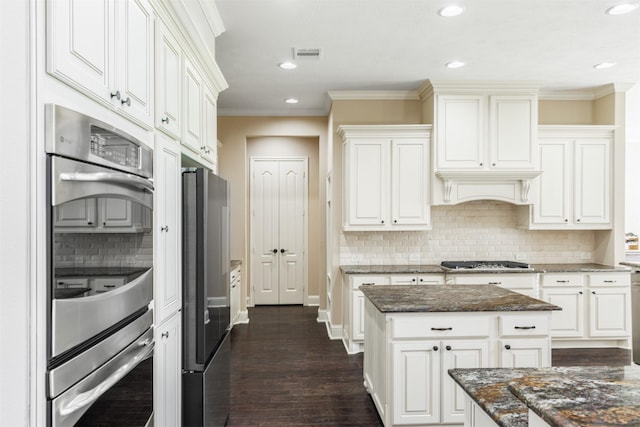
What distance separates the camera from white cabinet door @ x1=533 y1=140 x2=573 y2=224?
4.68 meters

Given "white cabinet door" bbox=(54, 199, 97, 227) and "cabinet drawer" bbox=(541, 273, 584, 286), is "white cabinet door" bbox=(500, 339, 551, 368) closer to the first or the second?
"cabinet drawer" bbox=(541, 273, 584, 286)

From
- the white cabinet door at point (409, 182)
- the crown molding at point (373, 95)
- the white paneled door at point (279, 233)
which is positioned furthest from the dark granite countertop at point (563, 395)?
the white paneled door at point (279, 233)

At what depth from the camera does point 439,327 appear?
2.56 meters

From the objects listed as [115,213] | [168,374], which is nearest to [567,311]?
[168,374]

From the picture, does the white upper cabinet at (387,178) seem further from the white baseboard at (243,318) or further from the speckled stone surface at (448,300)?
the white baseboard at (243,318)

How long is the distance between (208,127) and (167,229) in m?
1.19

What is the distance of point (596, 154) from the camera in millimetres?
4699

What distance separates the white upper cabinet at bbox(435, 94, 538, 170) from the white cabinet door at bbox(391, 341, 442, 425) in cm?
247

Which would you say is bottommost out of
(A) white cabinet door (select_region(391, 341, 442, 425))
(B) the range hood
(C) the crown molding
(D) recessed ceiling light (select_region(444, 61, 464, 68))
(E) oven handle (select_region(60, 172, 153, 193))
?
(A) white cabinet door (select_region(391, 341, 442, 425))

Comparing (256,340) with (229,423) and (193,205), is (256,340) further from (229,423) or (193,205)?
(193,205)

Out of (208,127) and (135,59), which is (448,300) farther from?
(135,59)

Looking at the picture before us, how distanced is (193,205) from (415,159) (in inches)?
118

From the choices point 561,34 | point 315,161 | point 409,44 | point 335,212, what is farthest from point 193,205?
point 315,161

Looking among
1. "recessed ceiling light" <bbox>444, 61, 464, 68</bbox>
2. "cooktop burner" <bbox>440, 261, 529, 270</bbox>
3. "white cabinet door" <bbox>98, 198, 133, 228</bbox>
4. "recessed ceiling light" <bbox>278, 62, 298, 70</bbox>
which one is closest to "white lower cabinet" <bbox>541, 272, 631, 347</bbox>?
"cooktop burner" <bbox>440, 261, 529, 270</bbox>
